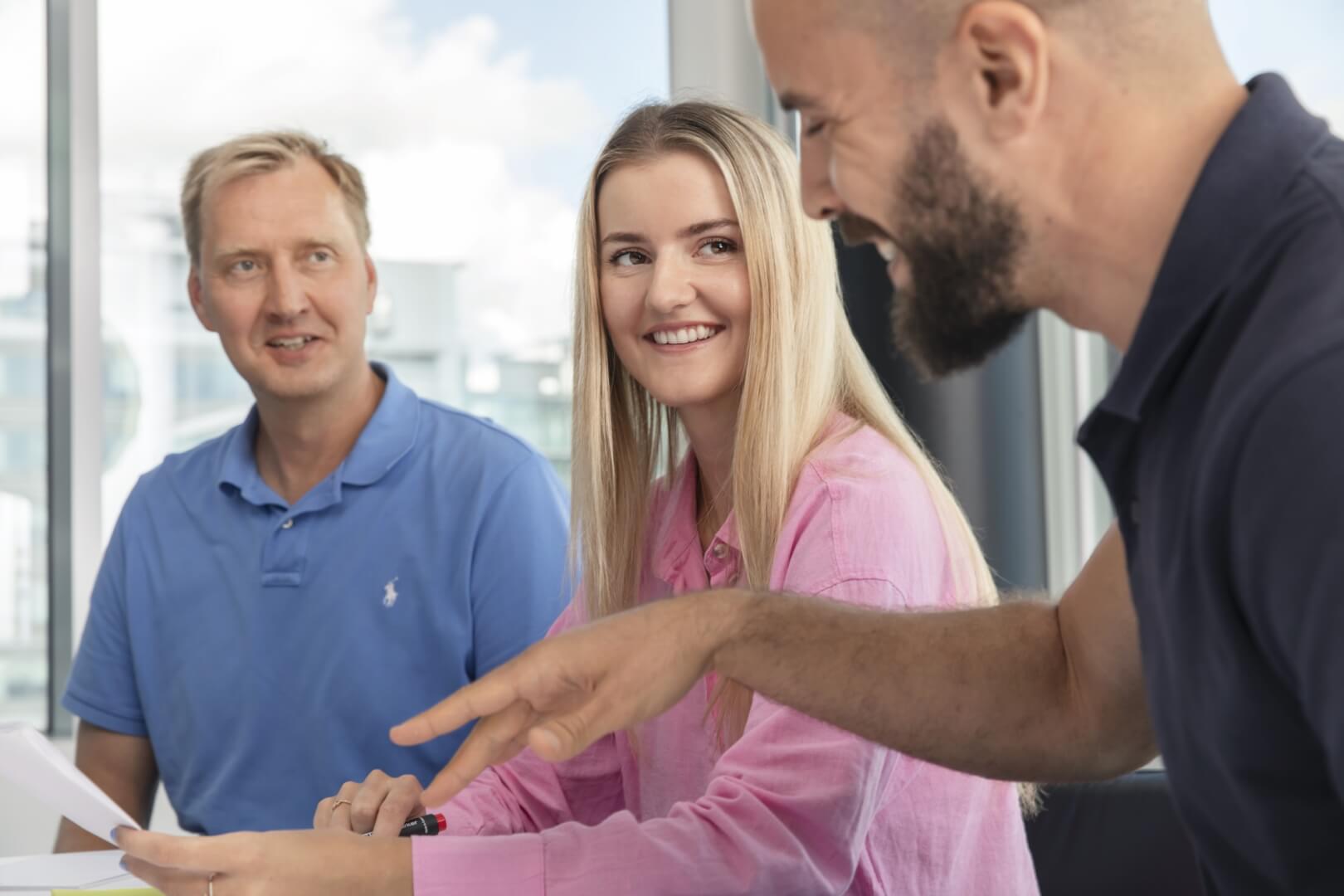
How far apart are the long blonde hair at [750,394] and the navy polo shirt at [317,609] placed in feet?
0.94

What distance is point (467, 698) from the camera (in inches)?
38.5

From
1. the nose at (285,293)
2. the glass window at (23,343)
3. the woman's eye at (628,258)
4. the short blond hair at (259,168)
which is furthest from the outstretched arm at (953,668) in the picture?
the glass window at (23,343)

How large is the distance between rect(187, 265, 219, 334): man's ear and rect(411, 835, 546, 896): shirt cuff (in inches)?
56.8

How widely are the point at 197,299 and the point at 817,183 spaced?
1663mm

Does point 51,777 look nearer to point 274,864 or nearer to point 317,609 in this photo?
A: point 274,864

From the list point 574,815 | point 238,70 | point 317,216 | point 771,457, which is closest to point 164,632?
point 317,216

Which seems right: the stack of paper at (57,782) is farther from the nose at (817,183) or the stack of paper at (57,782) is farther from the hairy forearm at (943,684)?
the nose at (817,183)

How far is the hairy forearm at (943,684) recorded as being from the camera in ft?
3.76

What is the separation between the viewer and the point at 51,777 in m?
1.17

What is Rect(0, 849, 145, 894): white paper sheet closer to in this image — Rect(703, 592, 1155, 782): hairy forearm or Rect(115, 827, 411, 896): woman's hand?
Rect(115, 827, 411, 896): woman's hand

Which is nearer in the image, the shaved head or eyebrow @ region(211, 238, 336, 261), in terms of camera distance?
the shaved head

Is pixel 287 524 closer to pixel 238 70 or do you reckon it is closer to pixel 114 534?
pixel 114 534

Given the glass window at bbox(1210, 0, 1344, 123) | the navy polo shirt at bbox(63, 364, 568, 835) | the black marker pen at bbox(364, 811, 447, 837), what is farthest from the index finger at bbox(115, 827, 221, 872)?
the glass window at bbox(1210, 0, 1344, 123)

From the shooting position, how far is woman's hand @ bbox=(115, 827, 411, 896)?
1.11 meters
